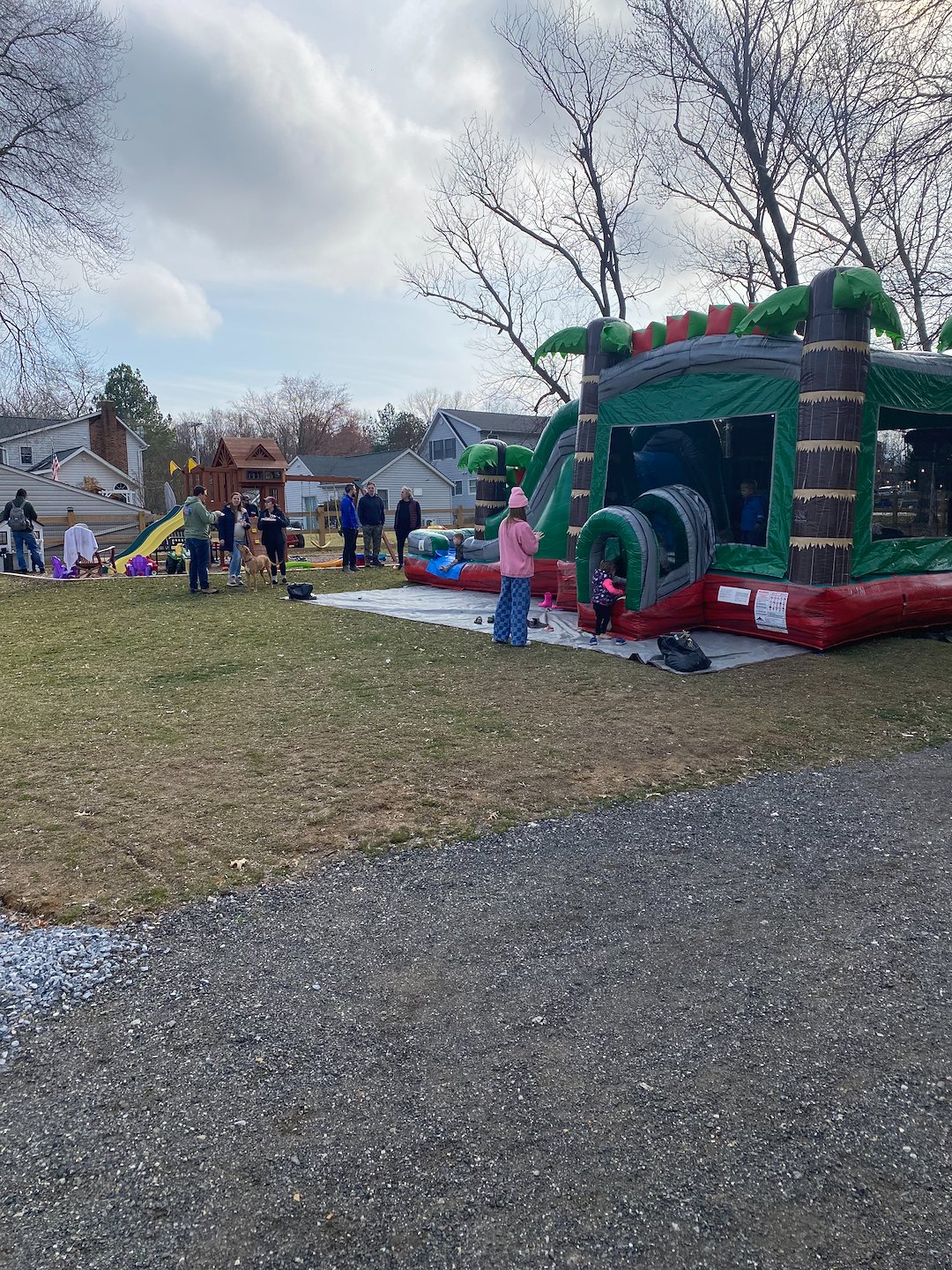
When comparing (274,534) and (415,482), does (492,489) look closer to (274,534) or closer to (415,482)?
(274,534)

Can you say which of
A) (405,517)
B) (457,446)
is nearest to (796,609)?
(405,517)

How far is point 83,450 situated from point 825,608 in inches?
1551

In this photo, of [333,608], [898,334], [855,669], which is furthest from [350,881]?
[333,608]

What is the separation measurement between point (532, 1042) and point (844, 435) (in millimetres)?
7960

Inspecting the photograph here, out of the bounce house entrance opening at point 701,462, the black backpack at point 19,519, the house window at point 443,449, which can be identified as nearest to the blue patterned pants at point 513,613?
the bounce house entrance opening at point 701,462

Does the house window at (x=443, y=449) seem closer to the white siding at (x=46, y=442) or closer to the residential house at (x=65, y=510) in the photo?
the white siding at (x=46, y=442)

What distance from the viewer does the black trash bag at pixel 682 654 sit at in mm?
8359

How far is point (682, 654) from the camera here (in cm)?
848

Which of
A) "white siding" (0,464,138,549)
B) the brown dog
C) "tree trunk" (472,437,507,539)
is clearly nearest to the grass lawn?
the brown dog

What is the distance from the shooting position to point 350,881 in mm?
3836

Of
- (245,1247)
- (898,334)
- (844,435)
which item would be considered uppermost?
(898,334)

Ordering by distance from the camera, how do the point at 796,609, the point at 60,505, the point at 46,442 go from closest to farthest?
the point at 796,609
the point at 60,505
the point at 46,442

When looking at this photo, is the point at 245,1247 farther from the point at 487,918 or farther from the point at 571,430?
the point at 571,430

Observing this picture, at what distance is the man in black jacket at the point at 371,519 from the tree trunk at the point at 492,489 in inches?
114
